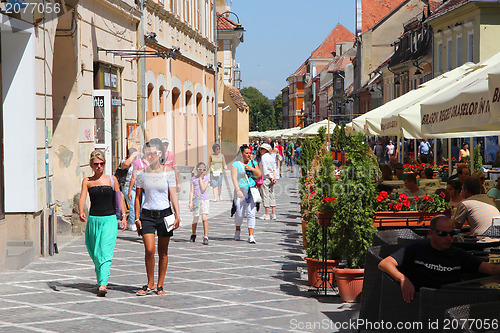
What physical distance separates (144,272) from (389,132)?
6.30m

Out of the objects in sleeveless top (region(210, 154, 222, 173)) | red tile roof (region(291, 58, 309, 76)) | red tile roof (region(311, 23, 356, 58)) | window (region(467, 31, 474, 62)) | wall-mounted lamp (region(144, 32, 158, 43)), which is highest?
red tile roof (region(311, 23, 356, 58))

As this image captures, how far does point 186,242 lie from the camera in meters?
14.3

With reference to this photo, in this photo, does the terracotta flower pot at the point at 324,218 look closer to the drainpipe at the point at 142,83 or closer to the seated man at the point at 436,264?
the seated man at the point at 436,264

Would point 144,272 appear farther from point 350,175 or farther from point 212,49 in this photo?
point 212,49

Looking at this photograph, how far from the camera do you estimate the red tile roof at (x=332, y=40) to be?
127 m

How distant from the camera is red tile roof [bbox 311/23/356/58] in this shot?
418ft

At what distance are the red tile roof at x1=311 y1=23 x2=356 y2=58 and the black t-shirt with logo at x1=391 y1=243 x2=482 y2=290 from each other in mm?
120453

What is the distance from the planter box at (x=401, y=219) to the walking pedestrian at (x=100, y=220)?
3.27m

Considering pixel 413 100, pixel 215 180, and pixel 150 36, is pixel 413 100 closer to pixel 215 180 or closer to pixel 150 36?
pixel 150 36

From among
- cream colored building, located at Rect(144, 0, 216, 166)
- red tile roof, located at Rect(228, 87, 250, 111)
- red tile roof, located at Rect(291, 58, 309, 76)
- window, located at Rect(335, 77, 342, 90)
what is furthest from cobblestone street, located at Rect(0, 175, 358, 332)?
red tile roof, located at Rect(291, 58, 309, 76)

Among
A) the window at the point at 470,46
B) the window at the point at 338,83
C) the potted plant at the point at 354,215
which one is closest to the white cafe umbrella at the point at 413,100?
the potted plant at the point at 354,215

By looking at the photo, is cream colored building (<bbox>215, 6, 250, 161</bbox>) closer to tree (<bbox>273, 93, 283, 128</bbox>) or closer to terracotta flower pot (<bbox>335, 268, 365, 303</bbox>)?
terracotta flower pot (<bbox>335, 268, 365, 303</bbox>)

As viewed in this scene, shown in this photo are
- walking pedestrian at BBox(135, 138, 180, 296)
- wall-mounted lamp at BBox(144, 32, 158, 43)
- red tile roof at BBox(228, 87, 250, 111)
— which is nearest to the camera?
walking pedestrian at BBox(135, 138, 180, 296)

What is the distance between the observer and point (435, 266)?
241 inches
